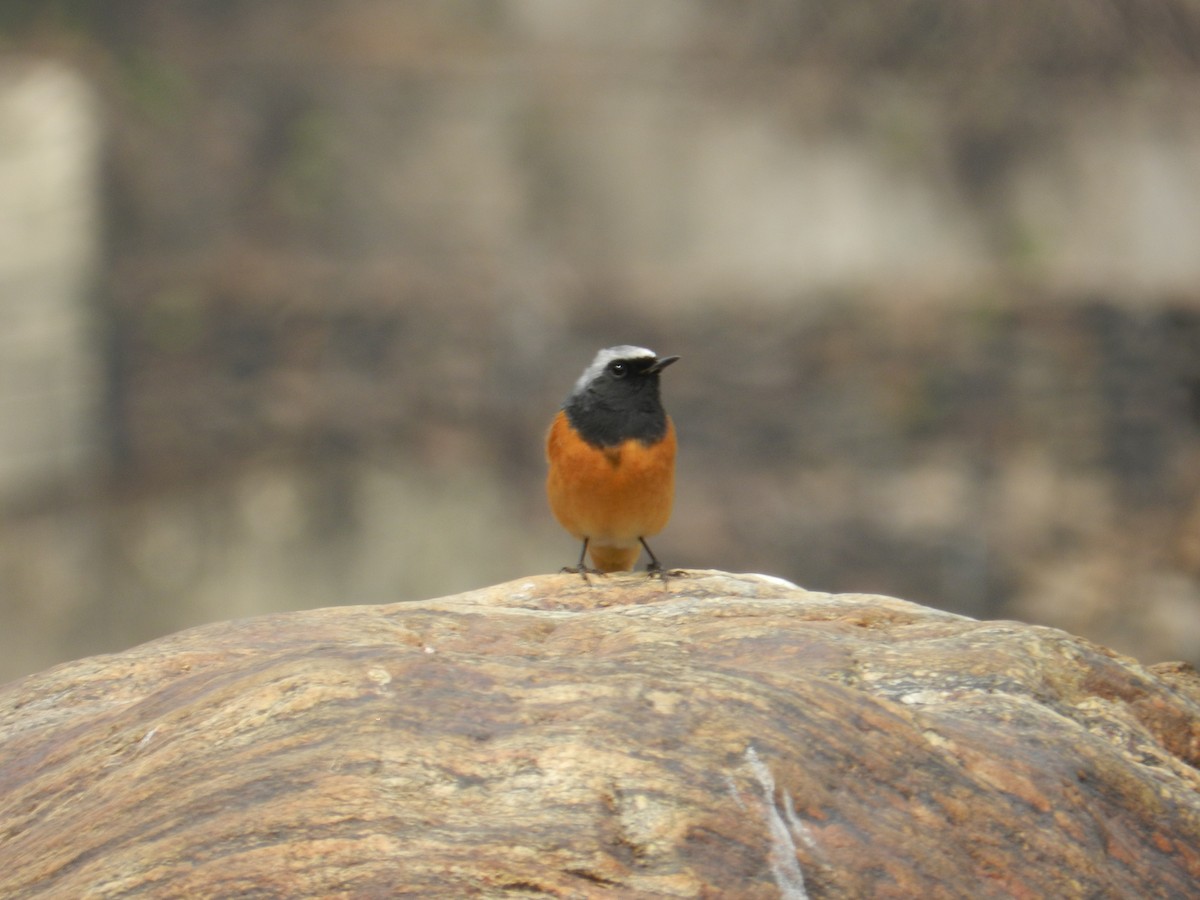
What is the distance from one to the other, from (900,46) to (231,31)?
5470mm

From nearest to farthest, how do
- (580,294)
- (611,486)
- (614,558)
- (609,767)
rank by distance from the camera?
1. (609,767)
2. (611,486)
3. (614,558)
4. (580,294)

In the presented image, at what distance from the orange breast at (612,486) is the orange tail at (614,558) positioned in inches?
13.5

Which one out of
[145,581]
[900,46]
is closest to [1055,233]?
[900,46]

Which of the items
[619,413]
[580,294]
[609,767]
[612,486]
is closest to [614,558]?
[612,486]

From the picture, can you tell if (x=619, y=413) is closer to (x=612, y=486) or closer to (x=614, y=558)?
(x=612, y=486)

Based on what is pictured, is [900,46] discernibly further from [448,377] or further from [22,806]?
[22,806]

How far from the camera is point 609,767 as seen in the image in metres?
3.84

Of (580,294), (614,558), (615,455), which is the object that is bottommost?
(614,558)

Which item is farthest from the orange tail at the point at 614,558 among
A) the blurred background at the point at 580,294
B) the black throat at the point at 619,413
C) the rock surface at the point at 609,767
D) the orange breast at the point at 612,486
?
the blurred background at the point at 580,294

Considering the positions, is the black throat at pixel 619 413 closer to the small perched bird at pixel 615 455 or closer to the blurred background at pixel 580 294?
the small perched bird at pixel 615 455

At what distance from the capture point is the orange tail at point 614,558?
25.7 feet

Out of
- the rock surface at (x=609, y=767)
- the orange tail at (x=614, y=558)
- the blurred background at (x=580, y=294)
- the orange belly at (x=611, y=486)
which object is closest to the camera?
the rock surface at (x=609, y=767)

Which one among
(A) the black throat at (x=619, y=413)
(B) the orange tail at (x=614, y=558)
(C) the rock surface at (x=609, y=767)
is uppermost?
(A) the black throat at (x=619, y=413)

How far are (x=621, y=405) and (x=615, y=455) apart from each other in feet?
0.93
